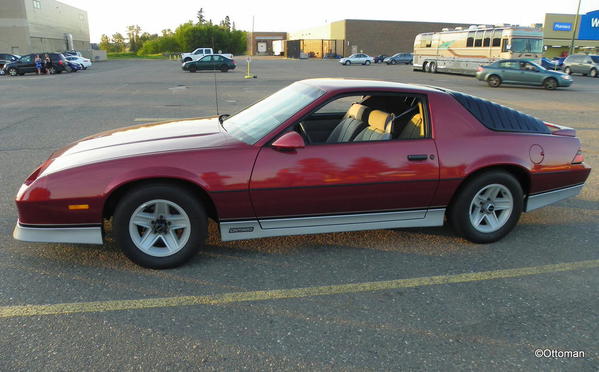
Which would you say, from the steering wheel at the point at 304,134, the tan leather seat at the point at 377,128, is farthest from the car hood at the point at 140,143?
the tan leather seat at the point at 377,128

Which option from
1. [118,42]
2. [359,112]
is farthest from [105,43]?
[359,112]

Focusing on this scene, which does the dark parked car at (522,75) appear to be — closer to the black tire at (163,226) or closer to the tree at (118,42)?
the black tire at (163,226)

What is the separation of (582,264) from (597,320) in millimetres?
925

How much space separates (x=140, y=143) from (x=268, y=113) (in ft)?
3.73

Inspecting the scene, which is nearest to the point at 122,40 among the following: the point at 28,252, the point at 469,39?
the point at 469,39

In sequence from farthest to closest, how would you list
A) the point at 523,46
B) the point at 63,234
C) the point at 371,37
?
1. the point at 371,37
2. the point at 523,46
3. the point at 63,234

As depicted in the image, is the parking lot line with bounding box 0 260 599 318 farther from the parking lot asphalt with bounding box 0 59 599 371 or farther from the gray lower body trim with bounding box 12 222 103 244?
the gray lower body trim with bounding box 12 222 103 244

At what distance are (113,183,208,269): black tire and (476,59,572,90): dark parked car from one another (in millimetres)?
22243

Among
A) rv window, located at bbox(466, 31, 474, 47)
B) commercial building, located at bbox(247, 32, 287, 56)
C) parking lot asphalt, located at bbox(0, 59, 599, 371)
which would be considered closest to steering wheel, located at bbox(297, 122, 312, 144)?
parking lot asphalt, located at bbox(0, 59, 599, 371)

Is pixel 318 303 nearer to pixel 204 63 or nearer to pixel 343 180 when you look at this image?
pixel 343 180

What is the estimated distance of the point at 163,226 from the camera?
349cm

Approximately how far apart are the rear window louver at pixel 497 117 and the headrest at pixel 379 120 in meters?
0.62

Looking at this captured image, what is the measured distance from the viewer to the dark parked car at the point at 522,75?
21.1m

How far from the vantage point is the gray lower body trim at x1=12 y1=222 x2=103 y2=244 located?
11.1ft
